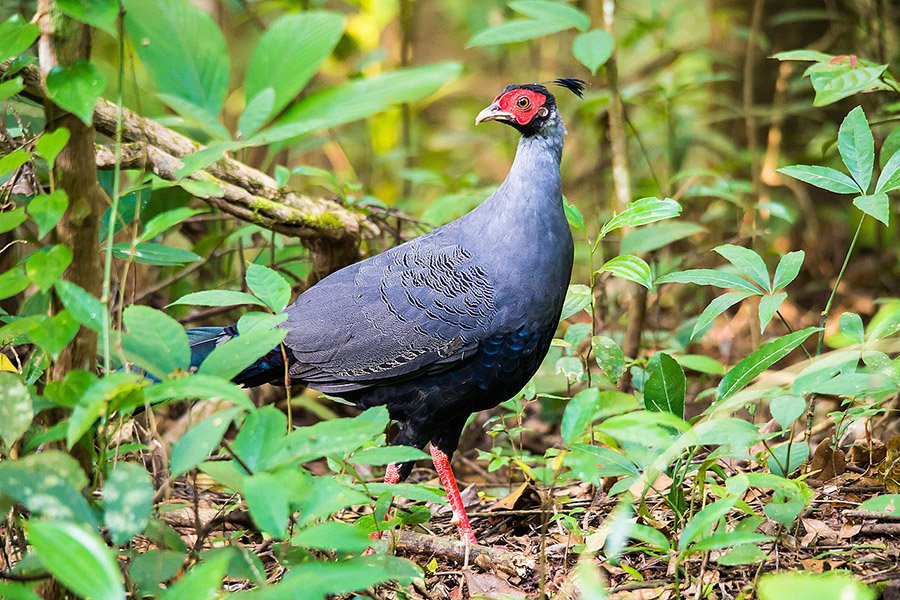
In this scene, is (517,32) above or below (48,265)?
above

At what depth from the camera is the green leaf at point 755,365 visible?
2516 mm

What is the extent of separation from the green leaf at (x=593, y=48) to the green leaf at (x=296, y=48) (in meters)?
2.51

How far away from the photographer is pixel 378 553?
2311 mm

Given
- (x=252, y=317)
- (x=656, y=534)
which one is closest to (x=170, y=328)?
(x=252, y=317)

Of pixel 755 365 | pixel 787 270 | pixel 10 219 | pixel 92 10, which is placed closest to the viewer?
pixel 92 10

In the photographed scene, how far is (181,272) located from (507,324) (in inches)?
79.9

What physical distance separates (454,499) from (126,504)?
1.78m

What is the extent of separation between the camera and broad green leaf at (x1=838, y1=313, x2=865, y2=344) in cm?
259

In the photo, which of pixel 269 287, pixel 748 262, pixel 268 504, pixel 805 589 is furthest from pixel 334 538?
pixel 748 262

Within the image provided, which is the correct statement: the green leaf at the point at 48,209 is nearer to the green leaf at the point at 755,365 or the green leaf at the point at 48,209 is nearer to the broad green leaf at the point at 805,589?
the broad green leaf at the point at 805,589

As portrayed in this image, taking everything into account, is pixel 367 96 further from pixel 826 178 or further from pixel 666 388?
pixel 826 178

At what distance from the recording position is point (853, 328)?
2643mm

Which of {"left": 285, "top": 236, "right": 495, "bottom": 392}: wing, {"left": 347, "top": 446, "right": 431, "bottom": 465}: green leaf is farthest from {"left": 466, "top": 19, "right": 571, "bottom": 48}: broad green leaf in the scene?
{"left": 347, "top": 446, "right": 431, "bottom": 465}: green leaf

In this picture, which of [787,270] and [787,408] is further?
[787,270]
